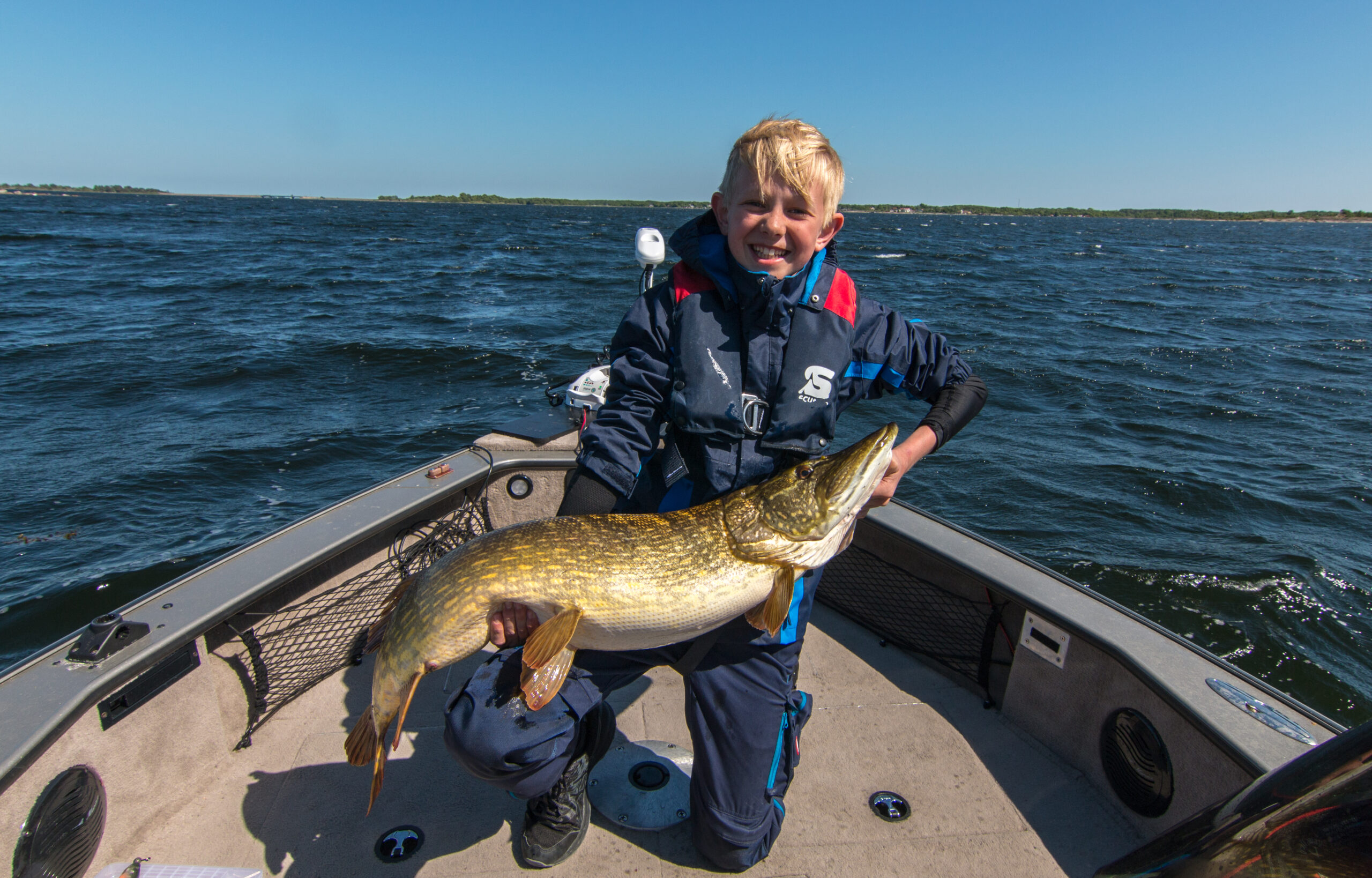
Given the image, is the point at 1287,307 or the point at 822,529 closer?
the point at 822,529

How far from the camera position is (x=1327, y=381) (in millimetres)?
13375

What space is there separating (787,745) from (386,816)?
58.2 inches

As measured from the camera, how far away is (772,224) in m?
2.06

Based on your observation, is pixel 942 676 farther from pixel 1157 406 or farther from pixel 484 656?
pixel 1157 406

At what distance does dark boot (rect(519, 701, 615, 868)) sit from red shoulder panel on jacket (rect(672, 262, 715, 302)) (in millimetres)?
1404

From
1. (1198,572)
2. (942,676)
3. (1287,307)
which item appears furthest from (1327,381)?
(942,676)

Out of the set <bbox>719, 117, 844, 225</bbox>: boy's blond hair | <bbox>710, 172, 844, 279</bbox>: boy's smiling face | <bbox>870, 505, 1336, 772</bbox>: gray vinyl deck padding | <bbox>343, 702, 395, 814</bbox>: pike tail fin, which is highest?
<bbox>719, 117, 844, 225</bbox>: boy's blond hair

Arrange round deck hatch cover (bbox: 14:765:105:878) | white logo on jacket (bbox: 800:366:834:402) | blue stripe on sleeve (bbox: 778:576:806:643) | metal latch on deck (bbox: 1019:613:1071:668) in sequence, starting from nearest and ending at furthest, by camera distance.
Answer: round deck hatch cover (bbox: 14:765:105:878), white logo on jacket (bbox: 800:366:834:402), blue stripe on sleeve (bbox: 778:576:806:643), metal latch on deck (bbox: 1019:613:1071:668)

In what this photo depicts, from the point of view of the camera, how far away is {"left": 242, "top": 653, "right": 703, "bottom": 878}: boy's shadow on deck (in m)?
2.37

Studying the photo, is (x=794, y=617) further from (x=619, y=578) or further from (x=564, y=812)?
(x=564, y=812)

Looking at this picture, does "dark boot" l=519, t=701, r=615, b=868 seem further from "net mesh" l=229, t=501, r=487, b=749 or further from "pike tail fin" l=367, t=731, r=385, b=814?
"net mesh" l=229, t=501, r=487, b=749

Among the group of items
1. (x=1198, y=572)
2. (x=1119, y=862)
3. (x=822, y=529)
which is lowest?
(x=1198, y=572)

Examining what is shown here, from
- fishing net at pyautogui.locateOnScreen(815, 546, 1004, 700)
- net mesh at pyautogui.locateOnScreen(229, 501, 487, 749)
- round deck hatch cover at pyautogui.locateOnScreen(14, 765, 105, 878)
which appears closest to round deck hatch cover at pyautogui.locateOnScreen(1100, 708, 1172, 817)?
fishing net at pyautogui.locateOnScreen(815, 546, 1004, 700)

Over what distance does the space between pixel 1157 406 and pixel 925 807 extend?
11.9m
